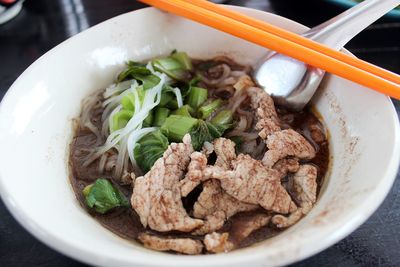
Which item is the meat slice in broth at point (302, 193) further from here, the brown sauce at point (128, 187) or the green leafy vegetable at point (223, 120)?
Answer: the green leafy vegetable at point (223, 120)

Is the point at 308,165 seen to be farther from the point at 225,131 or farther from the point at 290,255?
the point at 290,255

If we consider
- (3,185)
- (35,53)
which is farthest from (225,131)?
(35,53)

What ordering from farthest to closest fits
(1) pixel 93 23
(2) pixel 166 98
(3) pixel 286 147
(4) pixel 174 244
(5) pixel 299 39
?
1. (1) pixel 93 23
2. (2) pixel 166 98
3. (5) pixel 299 39
4. (3) pixel 286 147
5. (4) pixel 174 244

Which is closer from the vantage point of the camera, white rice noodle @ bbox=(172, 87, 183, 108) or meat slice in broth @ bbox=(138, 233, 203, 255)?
meat slice in broth @ bbox=(138, 233, 203, 255)

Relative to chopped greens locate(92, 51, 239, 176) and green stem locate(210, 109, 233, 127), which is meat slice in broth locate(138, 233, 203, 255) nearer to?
chopped greens locate(92, 51, 239, 176)

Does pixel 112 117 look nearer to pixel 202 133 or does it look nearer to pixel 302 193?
pixel 202 133

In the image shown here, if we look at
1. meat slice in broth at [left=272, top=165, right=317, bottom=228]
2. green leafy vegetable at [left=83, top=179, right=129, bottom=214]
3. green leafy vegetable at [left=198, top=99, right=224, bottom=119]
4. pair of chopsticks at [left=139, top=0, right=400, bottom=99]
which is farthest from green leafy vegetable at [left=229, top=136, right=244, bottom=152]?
green leafy vegetable at [left=83, top=179, right=129, bottom=214]

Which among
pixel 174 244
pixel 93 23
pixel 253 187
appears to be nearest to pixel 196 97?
pixel 253 187

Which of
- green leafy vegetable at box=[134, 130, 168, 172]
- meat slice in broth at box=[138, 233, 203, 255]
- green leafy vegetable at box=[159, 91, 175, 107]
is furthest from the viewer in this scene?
green leafy vegetable at box=[159, 91, 175, 107]
